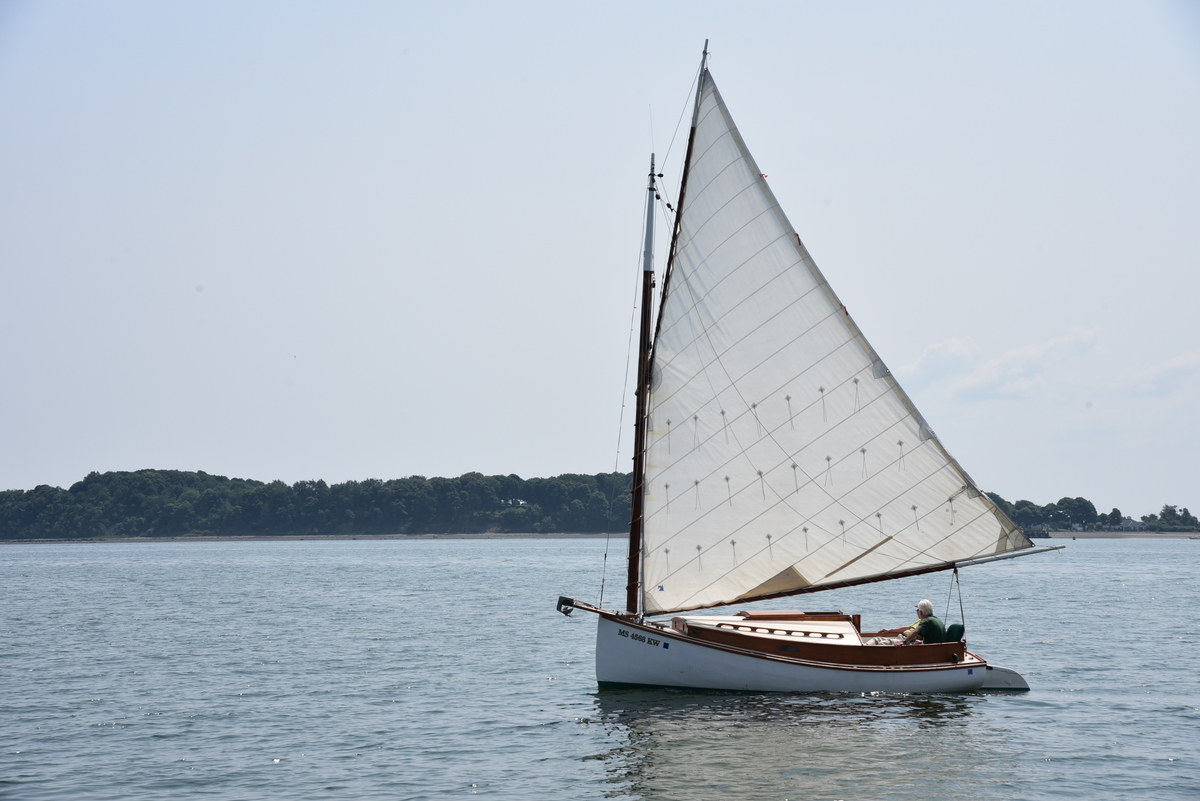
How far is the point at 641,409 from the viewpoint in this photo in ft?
82.0

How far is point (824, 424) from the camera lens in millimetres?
24438

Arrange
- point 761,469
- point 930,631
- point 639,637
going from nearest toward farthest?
1. point 639,637
2. point 761,469
3. point 930,631

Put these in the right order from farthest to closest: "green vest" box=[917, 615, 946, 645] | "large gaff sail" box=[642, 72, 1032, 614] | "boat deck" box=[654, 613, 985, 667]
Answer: "green vest" box=[917, 615, 946, 645], "boat deck" box=[654, 613, 985, 667], "large gaff sail" box=[642, 72, 1032, 614]

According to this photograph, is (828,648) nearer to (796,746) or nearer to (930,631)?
(930,631)

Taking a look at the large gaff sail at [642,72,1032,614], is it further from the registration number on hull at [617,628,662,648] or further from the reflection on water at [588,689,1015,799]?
the reflection on water at [588,689,1015,799]

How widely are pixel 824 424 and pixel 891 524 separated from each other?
2820 millimetres

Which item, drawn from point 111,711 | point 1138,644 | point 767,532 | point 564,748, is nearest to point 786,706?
point 767,532

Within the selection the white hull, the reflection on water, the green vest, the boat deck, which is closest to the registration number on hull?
the white hull

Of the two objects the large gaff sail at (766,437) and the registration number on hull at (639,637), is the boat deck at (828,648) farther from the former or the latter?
the large gaff sail at (766,437)

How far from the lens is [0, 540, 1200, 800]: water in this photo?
61.8 feet

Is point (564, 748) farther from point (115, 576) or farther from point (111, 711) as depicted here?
Answer: point (115, 576)

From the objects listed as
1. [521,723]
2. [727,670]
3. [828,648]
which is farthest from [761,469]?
[521,723]

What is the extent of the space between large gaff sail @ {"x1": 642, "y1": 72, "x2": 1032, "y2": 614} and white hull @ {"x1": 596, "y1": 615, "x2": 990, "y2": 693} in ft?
3.00

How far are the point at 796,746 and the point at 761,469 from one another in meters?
6.46
